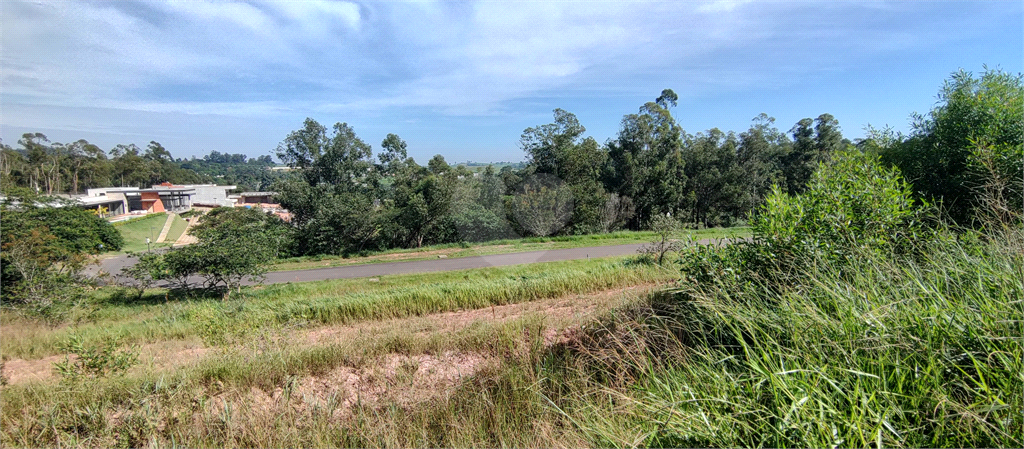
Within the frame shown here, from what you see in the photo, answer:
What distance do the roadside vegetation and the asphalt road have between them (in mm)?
8105

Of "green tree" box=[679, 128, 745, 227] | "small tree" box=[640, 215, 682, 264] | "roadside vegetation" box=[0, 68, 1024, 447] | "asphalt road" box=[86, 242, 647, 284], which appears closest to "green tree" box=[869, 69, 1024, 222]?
"roadside vegetation" box=[0, 68, 1024, 447]

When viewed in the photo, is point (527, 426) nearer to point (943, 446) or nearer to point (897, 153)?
point (943, 446)

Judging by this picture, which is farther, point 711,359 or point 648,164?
point 648,164

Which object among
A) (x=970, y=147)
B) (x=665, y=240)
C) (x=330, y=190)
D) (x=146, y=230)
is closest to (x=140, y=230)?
(x=146, y=230)

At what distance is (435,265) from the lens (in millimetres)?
15906

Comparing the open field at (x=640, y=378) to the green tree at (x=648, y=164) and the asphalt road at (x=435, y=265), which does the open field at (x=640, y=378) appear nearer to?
the asphalt road at (x=435, y=265)

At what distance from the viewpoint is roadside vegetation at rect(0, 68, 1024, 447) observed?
170cm

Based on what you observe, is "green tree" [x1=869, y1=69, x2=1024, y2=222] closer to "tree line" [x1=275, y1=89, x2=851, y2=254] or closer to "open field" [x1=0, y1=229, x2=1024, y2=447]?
"open field" [x1=0, y1=229, x2=1024, y2=447]

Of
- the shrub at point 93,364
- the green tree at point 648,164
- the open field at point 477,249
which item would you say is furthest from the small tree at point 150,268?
the green tree at point 648,164

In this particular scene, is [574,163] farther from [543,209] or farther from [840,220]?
[840,220]

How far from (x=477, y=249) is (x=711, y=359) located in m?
17.1

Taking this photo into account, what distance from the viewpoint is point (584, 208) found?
23.3m

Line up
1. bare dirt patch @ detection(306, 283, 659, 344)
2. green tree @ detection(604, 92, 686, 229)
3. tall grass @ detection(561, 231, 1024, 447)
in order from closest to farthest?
tall grass @ detection(561, 231, 1024, 447), bare dirt patch @ detection(306, 283, 659, 344), green tree @ detection(604, 92, 686, 229)

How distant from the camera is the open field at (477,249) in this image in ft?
58.5
